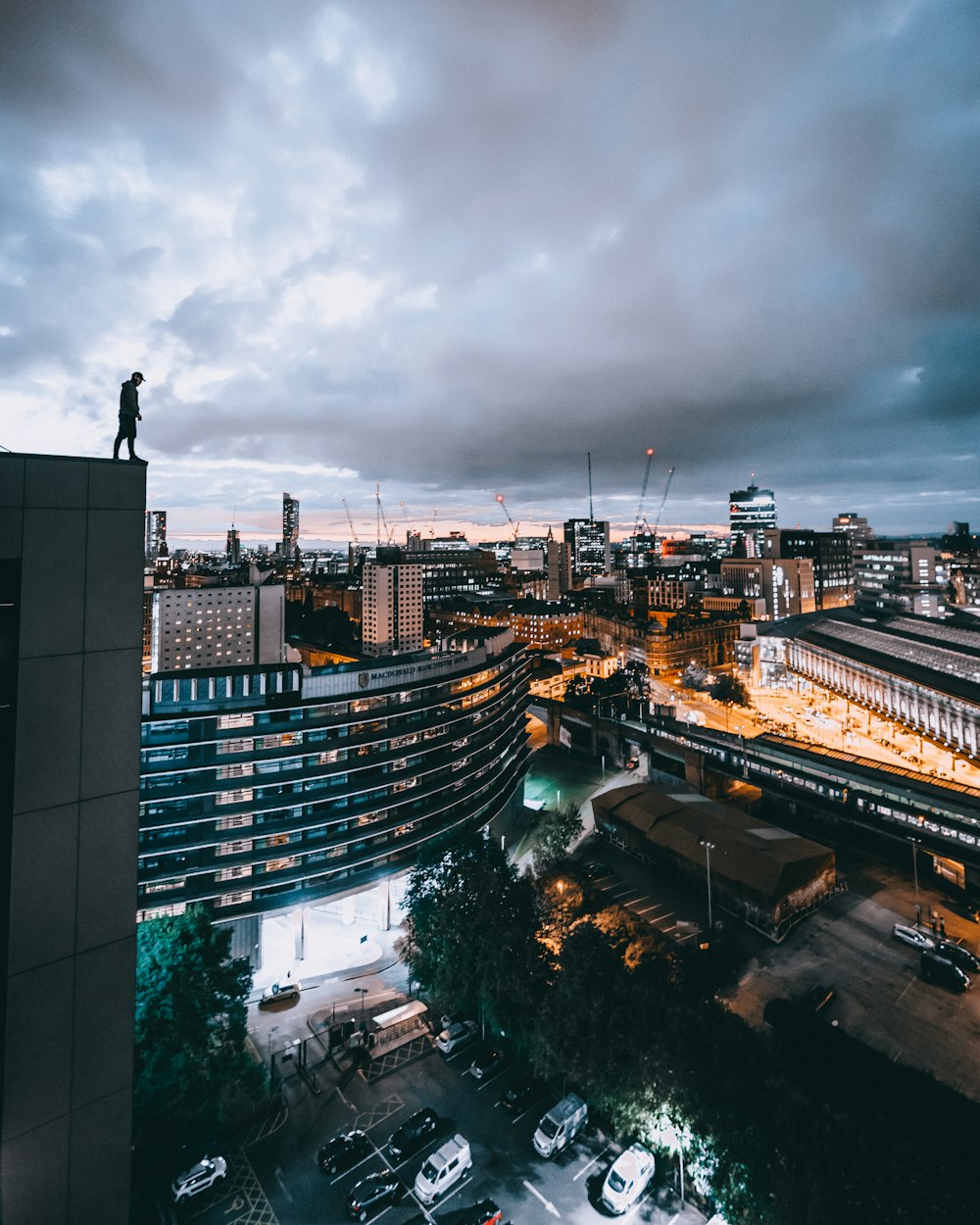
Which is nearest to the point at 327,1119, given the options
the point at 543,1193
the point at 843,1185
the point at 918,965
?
the point at 543,1193

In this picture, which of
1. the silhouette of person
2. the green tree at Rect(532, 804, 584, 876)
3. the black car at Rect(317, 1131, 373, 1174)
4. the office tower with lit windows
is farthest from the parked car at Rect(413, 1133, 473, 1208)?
the office tower with lit windows

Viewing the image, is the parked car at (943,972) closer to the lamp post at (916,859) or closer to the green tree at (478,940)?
the lamp post at (916,859)

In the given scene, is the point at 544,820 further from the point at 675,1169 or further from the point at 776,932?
the point at 675,1169

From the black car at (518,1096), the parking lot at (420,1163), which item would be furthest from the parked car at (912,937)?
the black car at (518,1096)

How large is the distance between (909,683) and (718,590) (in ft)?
440

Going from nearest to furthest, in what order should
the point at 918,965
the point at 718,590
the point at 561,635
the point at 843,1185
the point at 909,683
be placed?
the point at 843,1185 < the point at 918,965 < the point at 909,683 < the point at 561,635 < the point at 718,590

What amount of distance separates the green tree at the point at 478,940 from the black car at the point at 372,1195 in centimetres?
697

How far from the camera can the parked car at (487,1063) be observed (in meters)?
26.2

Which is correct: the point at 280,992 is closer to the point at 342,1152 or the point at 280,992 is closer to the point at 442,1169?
the point at 342,1152

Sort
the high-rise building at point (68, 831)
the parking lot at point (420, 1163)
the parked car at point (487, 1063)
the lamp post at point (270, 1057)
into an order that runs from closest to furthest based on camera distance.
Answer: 1. the high-rise building at point (68, 831)
2. the parking lot at point (420, 1163)
3. the lamp post at point (270, 1057)
4. the parked car at point (487, 1063)

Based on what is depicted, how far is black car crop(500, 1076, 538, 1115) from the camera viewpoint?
24188 millimetres

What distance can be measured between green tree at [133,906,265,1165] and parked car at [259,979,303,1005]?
718cm

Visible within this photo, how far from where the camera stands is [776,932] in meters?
33.5

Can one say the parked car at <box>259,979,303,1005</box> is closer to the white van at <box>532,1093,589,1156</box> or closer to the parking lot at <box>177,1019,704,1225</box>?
the parking lot at <box>177,1019,704,1225</box>
